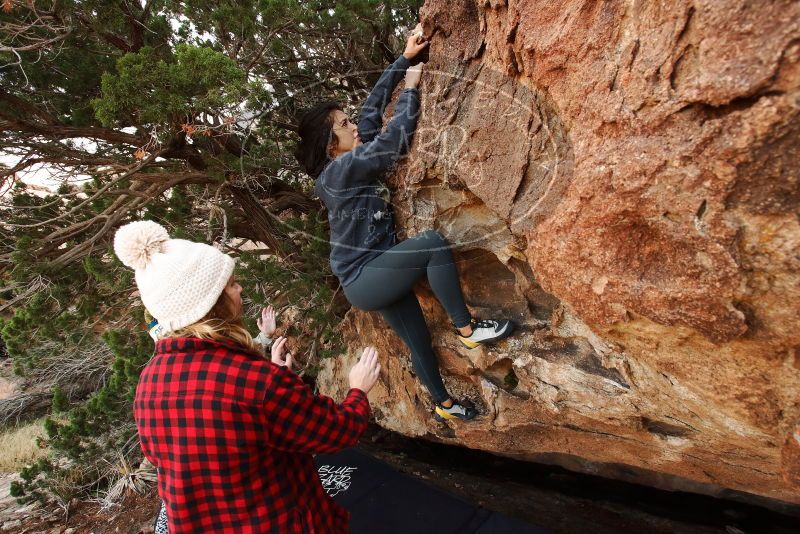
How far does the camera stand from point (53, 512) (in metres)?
4.81

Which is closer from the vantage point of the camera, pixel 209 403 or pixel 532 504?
pixel 209 403

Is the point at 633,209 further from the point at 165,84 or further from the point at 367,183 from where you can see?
the point at 165,84

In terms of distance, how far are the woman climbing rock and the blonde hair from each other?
935 millimetres

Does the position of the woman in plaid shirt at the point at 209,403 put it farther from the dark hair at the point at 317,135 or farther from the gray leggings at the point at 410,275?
the dark hair at the point at 317,135

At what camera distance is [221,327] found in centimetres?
153

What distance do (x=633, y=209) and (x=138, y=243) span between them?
164cm

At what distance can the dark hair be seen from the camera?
2562mm

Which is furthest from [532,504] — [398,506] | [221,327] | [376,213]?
[221,327]

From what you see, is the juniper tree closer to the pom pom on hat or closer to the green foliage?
the green foliage

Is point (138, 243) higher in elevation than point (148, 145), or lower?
lower

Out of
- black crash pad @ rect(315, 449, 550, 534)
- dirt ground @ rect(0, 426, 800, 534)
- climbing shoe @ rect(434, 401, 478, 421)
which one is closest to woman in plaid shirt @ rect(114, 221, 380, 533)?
climbing shoe @ rect(434, 401, 478, 421)

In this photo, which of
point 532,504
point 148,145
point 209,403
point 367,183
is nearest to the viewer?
point 209,403

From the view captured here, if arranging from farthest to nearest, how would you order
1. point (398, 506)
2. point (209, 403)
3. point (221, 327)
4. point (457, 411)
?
point (398, 506) → point (457, 411) → point (221, 327) → point (209, 403)

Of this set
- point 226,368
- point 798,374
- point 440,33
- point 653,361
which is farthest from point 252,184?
point 798,374
